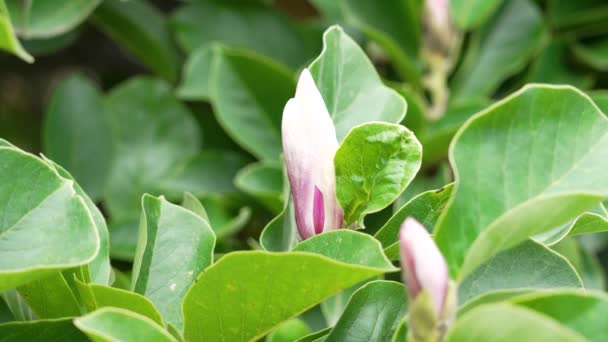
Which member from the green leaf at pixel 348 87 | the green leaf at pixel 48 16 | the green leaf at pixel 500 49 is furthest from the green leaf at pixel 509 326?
the green leaf at pixel 500 49

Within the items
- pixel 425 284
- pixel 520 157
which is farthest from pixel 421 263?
pixel 520 157

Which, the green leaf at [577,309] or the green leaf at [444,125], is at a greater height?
the green leaf at [577,309]

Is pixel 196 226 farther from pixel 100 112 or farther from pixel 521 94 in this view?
pixel 100 112

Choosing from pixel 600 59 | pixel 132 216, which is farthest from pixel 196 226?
pixel 600 59

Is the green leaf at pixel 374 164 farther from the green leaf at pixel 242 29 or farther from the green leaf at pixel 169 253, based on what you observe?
the green leaf at pixel 242 29

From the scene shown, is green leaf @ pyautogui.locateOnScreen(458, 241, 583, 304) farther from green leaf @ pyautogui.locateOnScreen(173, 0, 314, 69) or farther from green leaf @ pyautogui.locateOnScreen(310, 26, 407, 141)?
green leaf @ pyautogui.locateOnScreen(173, 0, 314, 69)
